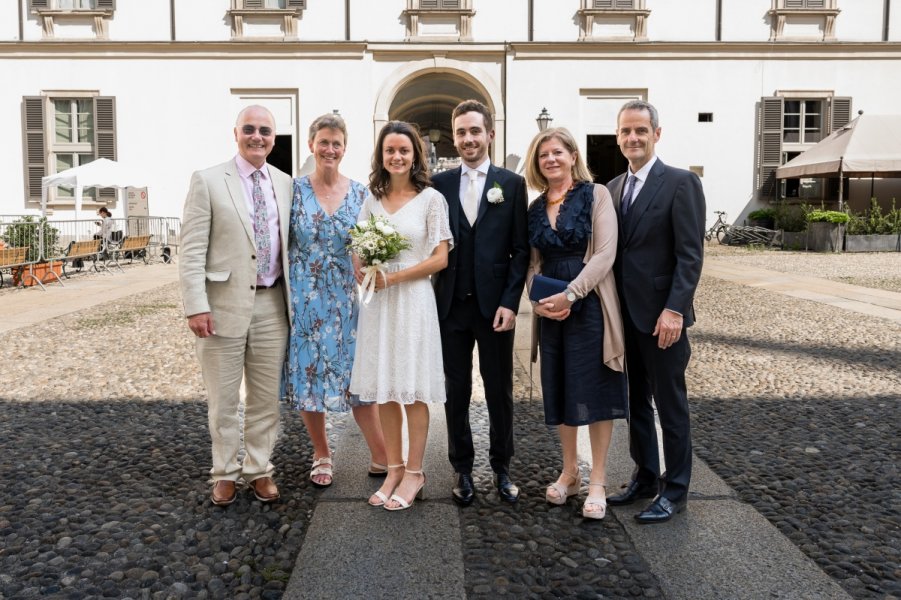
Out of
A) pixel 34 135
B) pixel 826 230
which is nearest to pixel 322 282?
pixel 826 230

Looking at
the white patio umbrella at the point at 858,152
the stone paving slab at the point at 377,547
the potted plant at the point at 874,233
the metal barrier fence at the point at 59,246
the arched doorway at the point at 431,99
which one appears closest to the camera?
the stone paving slab at the point at 377,547

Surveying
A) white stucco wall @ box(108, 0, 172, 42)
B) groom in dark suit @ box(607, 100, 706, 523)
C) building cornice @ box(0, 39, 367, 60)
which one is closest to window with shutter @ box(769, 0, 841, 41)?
building cornice @ box(0, 39, 367, 60)

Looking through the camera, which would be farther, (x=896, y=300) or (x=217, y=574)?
(x=896, y=300)

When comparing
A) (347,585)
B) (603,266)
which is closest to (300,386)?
(347,585)

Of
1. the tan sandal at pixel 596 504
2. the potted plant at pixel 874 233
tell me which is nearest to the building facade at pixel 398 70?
the potted plant at pixel 874 233

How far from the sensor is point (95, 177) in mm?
16297

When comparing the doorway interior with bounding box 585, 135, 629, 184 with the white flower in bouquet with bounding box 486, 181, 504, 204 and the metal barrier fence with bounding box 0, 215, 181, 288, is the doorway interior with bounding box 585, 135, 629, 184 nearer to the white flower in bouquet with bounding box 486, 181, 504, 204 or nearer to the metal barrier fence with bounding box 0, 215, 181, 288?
the metal barrier fence with bounding box 0, 215, 181, 288

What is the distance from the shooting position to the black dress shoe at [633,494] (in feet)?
10.8

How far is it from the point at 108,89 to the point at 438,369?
20.6 meters

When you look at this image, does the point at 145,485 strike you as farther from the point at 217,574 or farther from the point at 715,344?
the point at 715,344

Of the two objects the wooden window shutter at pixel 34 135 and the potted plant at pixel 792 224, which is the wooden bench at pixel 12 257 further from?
the potted plant at pixel 792 224

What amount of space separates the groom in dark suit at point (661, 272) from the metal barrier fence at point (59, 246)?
9411 millimetres

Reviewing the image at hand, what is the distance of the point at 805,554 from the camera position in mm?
2797

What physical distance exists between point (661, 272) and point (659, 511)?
3.09ft
